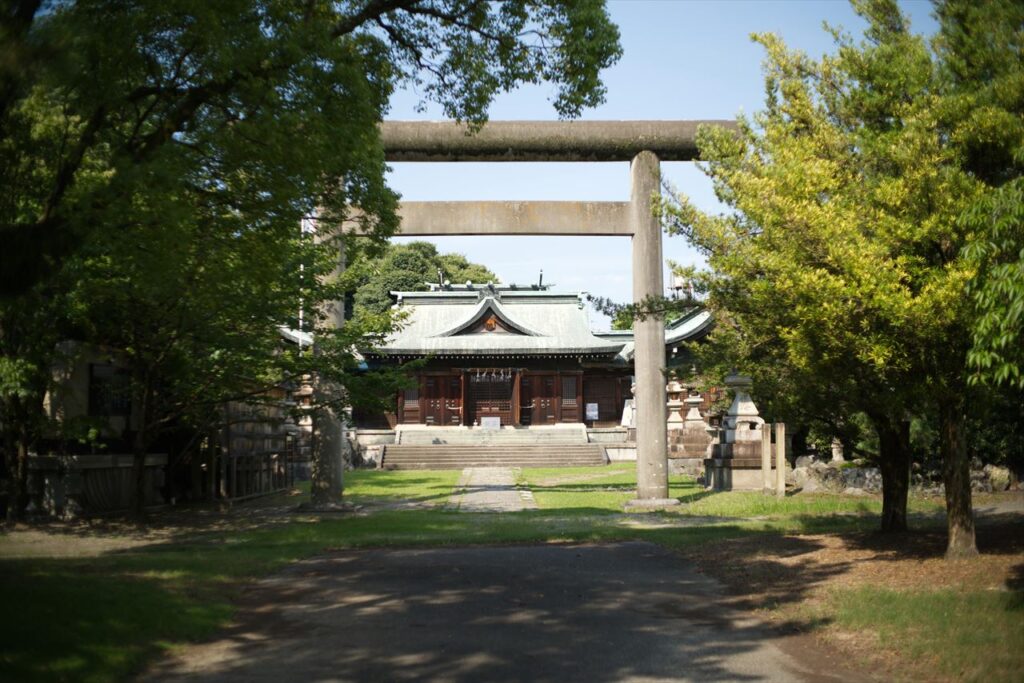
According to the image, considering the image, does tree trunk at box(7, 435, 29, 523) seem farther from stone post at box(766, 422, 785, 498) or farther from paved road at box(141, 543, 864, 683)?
stone post at box(766, 422, 785, 498)

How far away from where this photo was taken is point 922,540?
37.4 ft

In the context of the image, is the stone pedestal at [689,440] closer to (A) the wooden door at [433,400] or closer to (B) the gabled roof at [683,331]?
(B) the gabled roof at [683,331]

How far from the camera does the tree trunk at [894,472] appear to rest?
466 inches

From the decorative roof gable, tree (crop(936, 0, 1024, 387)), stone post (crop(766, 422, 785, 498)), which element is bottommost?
stone post (crop(766, 422, 785, 498))

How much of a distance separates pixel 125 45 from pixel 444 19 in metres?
3.95

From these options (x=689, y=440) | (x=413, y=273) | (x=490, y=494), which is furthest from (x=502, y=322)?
(x=490, y=494)

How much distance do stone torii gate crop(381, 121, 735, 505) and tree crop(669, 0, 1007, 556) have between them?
6.38 meters

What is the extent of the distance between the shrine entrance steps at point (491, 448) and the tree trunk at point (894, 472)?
27.2 metres

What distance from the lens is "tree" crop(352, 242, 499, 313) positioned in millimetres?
61656

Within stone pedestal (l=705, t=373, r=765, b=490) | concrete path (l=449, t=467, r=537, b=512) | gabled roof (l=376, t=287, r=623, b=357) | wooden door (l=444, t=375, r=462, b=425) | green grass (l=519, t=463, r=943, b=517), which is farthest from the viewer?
wooden door (l=444, t=375, r=462, b=425)

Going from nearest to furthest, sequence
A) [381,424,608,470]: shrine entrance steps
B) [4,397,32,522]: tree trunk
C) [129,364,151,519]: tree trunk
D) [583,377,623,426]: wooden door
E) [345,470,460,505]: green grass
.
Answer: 1. [4,397,32,522]: tree trunk
2. [129,364,151,519]: tree trunk
3. [345,470,460,505]: green grass
4. [381,424,608,470]: shrine entrance steps
5. [583,377,623,426]: wooden door

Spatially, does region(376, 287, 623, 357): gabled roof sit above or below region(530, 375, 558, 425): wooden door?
above

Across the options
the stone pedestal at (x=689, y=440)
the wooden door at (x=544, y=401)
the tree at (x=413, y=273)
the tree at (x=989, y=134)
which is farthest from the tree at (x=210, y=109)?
the tree at (x=413, y=273)

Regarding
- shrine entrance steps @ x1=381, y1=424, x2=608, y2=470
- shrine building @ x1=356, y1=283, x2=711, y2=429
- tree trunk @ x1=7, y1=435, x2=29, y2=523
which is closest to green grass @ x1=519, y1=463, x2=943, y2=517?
tree trunk @ x1=7, y1=435, x2=29, y2=523
